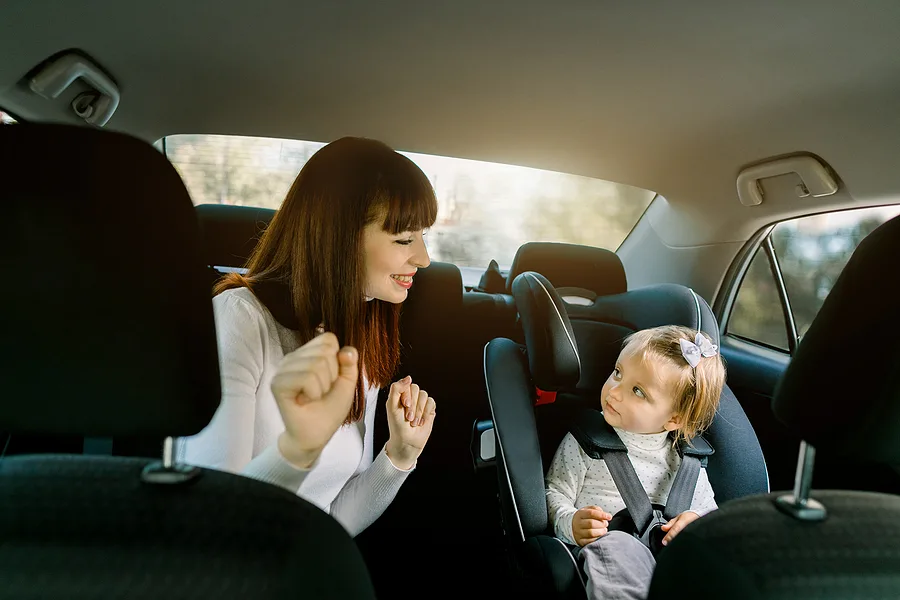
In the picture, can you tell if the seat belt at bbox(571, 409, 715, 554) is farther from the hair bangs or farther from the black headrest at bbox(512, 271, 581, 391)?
the hair bangs

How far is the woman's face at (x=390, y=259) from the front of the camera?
1.27m

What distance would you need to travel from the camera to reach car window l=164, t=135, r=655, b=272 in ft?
7.84

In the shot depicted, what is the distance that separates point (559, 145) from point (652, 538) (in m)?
1.61

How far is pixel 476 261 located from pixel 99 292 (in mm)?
2518

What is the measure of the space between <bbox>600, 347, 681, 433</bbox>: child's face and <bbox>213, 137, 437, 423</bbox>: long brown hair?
85 centimetres

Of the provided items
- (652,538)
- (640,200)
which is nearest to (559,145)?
(640,200)

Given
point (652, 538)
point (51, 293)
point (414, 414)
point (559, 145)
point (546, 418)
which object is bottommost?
point (652, 538)

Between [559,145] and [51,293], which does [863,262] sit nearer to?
[51,293]

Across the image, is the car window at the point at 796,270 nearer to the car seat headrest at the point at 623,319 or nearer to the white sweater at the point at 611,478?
the car seat headrest at the point at 623,319

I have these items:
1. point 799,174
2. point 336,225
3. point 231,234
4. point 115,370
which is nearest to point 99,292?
point 115,370

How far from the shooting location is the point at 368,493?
1411 millimetres

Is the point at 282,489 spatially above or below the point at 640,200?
below

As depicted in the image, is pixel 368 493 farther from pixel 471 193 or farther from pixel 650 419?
pixel 471 193

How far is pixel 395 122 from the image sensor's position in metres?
2.35
